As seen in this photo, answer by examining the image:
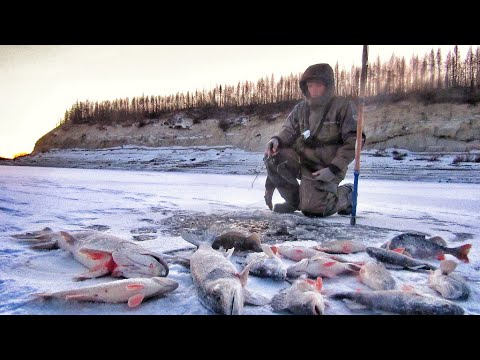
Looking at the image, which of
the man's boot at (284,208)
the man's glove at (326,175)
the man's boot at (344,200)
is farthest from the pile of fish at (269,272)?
the man's boot at (284,208)

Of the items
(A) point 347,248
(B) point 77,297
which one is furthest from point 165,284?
(A) point 347,248

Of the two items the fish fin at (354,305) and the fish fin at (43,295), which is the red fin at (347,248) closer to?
the fish fin at (354,305)

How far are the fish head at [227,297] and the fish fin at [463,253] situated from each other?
184 cm

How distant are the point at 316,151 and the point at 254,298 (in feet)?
9.61

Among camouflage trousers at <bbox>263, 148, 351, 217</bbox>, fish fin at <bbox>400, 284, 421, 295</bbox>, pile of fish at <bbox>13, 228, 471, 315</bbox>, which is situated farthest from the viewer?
camouflage trousers at <bbox>263, 148, 351, 217</bbox>

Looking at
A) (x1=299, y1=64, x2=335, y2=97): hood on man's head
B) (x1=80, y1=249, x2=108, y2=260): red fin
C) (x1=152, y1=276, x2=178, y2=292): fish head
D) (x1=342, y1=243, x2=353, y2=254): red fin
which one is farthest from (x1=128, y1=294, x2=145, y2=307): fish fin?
(x1=299, y1=64, x2=335, y2=97): hood on man's head

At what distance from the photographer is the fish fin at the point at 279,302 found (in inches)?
74.5

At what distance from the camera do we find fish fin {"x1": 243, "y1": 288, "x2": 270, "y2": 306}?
1.95 metres

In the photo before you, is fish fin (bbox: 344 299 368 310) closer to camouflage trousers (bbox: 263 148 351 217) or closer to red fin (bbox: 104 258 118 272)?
red fin (bbox: 104 258 118 272)

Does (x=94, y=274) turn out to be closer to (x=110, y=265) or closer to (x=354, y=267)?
(x=110, y=265)

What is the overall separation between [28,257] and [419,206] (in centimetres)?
500

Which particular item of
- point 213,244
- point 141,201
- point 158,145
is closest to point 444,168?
point 141,201
